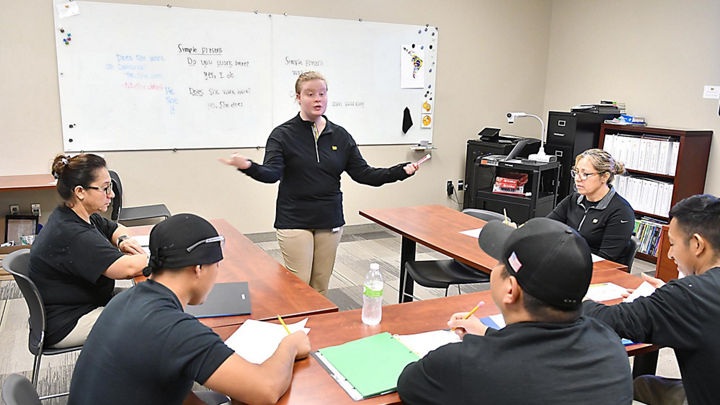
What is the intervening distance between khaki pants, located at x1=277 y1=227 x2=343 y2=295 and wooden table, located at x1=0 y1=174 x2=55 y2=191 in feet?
7.06

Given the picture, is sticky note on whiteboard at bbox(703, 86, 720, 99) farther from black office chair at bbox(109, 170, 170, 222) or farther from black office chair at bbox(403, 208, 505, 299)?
black office chair at bbox(109, 170, 170, 222)

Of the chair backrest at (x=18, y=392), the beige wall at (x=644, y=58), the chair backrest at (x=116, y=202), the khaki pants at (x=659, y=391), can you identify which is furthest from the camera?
the beige wall at (x=644, y=58)

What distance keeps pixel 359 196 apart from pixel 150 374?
4.54 m

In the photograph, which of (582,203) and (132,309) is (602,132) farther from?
(132,309)

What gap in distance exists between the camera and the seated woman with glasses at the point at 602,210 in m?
2.98

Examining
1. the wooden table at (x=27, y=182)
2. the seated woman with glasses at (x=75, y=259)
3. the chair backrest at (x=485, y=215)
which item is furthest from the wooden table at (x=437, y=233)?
the wooden table at (x=27, y=182)

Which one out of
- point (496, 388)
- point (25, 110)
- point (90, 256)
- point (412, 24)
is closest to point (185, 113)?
point (25, 110)

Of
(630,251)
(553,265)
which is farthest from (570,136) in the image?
(553,265)

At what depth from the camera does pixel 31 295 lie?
217 cm

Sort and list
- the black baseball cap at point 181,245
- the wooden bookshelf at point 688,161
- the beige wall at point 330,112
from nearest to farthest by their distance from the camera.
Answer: the black baseball cap at point 181,245, the beige wall at point 330,112, the wooden bookshelf at point 688,161

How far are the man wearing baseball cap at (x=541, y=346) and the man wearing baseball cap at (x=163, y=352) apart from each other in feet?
1.64

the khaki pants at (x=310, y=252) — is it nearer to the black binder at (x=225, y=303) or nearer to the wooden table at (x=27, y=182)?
the black binder at (x=225, y=303)

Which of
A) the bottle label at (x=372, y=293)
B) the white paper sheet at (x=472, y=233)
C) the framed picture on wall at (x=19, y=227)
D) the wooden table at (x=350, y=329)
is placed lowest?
the framed picture on wall at (x=19, y=227)

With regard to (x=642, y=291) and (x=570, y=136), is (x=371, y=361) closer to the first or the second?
(x=642, y=291)
